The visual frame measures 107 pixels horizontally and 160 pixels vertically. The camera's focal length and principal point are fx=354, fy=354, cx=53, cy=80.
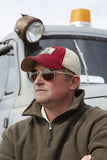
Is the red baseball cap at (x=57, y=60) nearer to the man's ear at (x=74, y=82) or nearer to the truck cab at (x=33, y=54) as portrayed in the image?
the man's ear at (x=74, y=82)

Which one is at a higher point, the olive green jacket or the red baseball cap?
the red baseball cap

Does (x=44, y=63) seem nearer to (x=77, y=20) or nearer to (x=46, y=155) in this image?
(x=46, y=155)

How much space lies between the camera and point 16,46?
13.9 ft

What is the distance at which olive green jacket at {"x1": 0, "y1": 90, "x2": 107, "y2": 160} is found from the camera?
7.22 feet

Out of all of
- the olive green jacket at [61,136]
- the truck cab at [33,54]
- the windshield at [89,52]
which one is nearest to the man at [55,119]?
the olive green jacket at [61,136]

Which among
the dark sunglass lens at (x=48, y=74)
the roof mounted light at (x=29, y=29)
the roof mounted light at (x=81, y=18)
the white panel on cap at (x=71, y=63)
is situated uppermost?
the roof mounted light at (x=81, y=18)

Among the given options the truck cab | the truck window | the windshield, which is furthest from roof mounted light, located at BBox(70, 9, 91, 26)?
the truck window

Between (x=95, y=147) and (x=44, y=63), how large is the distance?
2.29ft

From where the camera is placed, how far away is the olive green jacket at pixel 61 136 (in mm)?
2201

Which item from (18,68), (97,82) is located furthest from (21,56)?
(97,82)

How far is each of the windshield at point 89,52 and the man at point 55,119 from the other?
4.78 feet

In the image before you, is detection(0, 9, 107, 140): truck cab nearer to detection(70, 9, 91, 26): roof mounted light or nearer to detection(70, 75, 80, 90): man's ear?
detection(70, 9, 91, 26): roof mounted light

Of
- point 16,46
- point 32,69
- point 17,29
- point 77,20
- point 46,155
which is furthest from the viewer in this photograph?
point 77,20

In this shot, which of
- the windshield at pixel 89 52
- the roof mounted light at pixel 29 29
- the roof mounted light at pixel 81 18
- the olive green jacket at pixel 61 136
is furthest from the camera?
the roof mounted light at pixel 81 18
